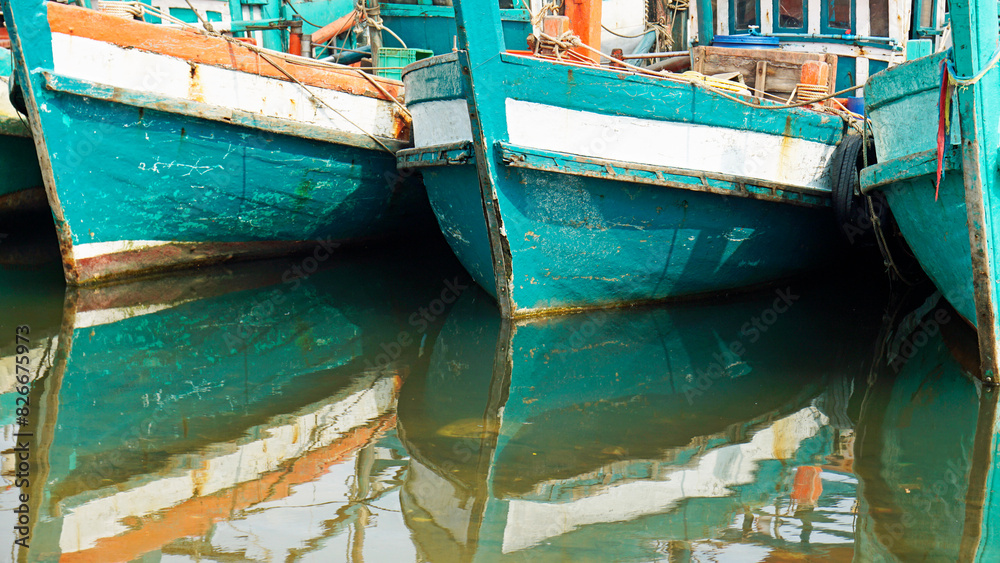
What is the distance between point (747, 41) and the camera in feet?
23.2

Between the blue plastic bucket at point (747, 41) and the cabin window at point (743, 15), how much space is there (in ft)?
1.15

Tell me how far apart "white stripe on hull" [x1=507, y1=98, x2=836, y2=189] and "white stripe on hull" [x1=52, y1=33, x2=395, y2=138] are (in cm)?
237

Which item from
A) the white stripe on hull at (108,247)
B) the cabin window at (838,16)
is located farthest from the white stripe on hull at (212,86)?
the cabin window at (838,16)

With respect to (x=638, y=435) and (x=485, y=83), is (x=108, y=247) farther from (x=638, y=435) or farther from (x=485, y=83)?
(x=638, y=435)

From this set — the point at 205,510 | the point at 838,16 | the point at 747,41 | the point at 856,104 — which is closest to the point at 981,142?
the point at 856,104

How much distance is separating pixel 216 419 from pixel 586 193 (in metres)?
2.73

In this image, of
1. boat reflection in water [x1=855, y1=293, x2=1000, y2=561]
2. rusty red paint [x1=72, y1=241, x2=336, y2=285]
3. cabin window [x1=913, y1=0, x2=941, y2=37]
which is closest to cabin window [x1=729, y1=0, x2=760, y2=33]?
cabin window [x1=913, y1=0, x2=941, y2=37]

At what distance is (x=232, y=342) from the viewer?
5.79m

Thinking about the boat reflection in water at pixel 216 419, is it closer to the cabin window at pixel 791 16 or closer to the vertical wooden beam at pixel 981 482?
the vertical wooden beam at pixel 981 482

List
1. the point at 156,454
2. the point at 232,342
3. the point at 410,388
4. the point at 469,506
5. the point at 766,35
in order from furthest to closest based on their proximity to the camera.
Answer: the point at 766,35, the point at 232,342, the point at 410,388, the point at 156,454, the point at 469,506

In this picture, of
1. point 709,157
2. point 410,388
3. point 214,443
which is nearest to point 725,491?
point 410,388

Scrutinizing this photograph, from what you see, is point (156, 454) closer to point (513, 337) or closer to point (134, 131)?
point (513, 337)

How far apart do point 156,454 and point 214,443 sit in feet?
0.85

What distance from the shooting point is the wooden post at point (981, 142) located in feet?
14.1
